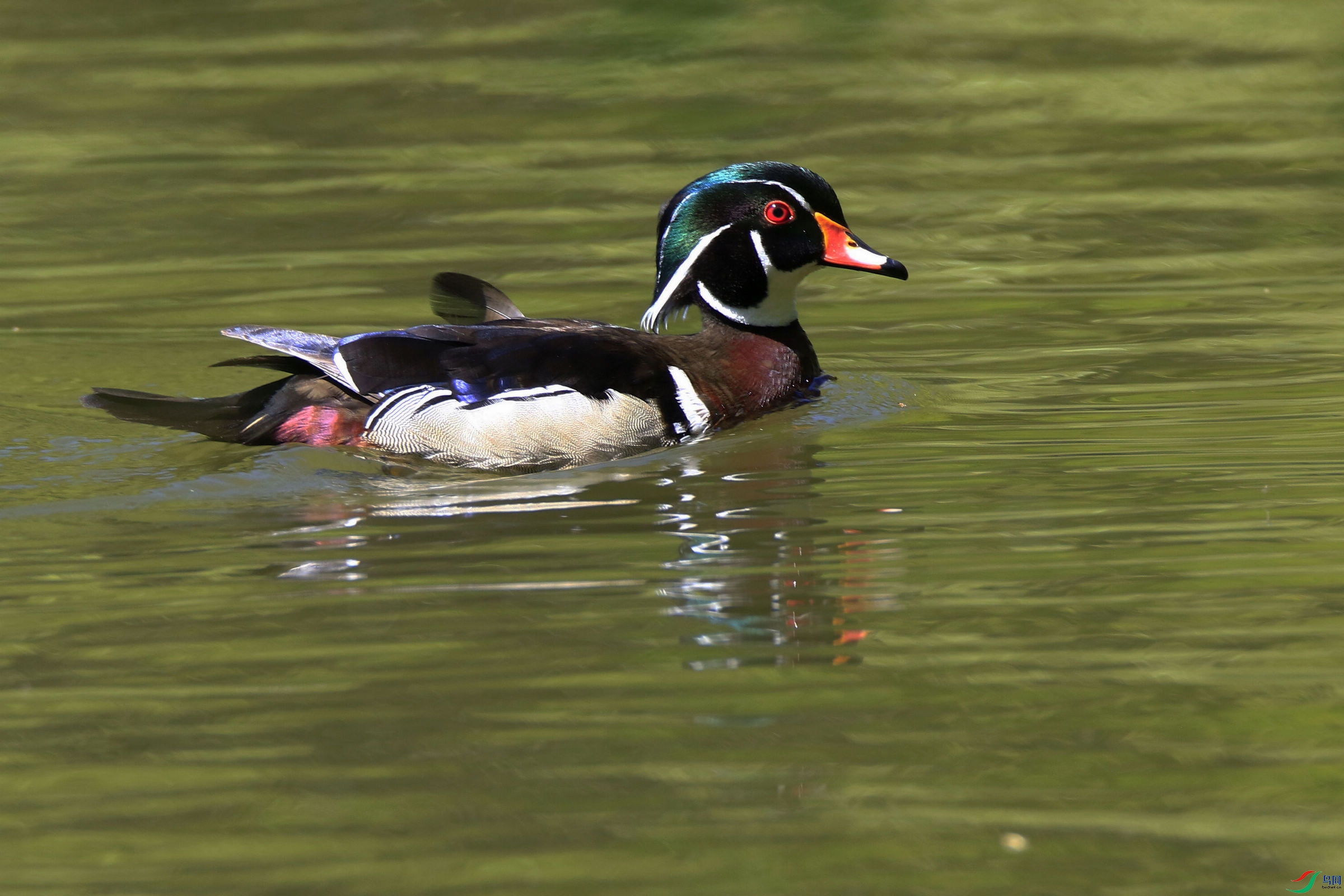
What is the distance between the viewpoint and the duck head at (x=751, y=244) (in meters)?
7.95

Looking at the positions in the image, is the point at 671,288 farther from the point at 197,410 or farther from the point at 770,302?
the point at 197,410

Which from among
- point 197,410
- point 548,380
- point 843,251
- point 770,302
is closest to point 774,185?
point 843,251

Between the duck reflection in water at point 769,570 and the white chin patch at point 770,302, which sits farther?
the white chin patch at point 770,302

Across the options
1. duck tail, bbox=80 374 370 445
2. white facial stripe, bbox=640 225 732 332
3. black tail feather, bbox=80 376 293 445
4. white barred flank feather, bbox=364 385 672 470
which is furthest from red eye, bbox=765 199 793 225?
black tail feather, bbox=80 376 293 445

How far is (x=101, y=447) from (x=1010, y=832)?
492 centimetres

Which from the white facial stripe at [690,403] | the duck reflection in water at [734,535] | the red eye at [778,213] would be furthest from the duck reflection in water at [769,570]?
the red eye at [778,213]

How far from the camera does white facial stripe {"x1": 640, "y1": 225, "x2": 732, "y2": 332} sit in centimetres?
806

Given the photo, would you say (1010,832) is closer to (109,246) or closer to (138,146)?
(109,246)

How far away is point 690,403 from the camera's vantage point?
7.52m

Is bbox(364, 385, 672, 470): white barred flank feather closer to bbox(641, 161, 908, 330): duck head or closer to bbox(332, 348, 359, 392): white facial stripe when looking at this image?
bbox(332, 348, 359, 392): white facial stripe

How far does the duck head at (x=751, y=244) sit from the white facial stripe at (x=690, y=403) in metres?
0.61

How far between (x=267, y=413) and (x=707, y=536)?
2.19 m

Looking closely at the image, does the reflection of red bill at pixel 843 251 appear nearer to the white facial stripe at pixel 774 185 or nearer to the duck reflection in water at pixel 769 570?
the white facial stripe at pixel 774 185

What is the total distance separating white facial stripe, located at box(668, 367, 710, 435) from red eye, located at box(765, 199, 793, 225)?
86cm
